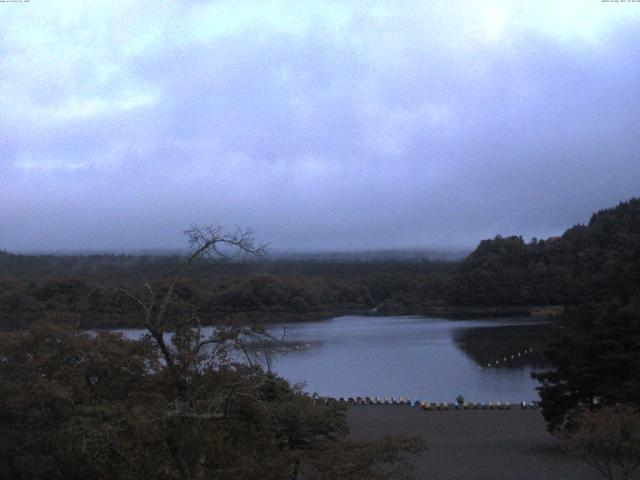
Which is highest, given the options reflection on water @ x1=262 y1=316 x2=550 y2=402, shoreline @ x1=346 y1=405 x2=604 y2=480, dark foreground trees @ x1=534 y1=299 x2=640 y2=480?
dark foreground trees @ x1=534 y1=299 x2=640 y2=480

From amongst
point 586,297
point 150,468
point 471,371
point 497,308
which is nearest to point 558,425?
point 150,468

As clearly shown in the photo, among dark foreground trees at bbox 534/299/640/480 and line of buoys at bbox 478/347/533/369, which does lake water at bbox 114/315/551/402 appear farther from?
dark foreground trees at bbox 534/299/640/480

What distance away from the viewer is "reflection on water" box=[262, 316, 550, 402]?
32.5m

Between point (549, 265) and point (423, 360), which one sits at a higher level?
point (549, 265)

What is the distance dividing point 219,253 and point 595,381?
12649mm

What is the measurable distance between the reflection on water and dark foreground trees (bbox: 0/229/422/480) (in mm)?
10696

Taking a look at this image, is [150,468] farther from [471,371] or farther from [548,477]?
[471,371]

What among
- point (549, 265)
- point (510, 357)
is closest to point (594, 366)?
point (510, 357)

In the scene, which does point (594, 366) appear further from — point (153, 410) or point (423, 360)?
point (423, 360)

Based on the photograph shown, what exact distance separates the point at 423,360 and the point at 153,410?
121ft

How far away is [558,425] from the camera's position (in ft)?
57.6

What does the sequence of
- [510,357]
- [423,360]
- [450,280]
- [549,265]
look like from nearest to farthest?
1. [423,360]
2. [510,357]
3. [549,265]
4. [450,280]

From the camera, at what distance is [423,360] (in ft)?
139

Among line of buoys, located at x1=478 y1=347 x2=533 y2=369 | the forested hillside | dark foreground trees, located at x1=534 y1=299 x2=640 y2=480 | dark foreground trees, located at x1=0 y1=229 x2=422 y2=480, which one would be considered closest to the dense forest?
the forested hillside
